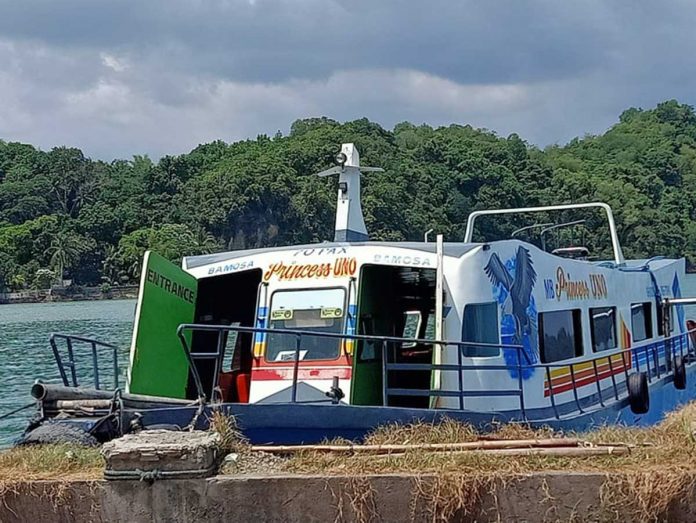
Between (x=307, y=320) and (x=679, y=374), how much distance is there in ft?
22.2

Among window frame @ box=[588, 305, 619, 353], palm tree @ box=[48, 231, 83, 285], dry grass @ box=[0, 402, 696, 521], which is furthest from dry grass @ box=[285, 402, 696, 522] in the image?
palm tree @ box=[48, 231, 83, 285]

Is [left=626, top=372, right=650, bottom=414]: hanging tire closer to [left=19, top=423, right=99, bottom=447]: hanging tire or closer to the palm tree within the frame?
[left=19, top=423, right=99, bottom=447]: hanging tire

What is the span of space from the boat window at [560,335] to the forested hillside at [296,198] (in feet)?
183

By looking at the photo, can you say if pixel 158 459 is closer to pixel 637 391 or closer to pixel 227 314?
pixel 227 314

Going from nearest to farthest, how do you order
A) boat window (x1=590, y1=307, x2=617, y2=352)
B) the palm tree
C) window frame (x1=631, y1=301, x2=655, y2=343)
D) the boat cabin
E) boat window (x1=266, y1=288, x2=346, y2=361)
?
the boat cabin < boat window (x1=266, y1=288, x2=346, y2=361) < boat window (x1=590, y1=307, x2=617, y2=352) < window frame (x1=631, y1=301, x2=655, y2=343) < the palm tree

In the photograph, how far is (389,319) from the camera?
11891 mm

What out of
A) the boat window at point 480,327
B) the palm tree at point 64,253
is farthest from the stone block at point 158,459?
the palm tree at point 64,253

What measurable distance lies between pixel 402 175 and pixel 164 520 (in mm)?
86901

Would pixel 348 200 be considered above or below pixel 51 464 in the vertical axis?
above

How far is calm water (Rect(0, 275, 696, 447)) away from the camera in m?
23.2

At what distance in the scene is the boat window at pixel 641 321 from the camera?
15.1 m

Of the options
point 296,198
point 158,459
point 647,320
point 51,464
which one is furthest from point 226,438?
point 296,198

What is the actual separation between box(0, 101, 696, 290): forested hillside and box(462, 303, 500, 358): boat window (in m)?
58.1

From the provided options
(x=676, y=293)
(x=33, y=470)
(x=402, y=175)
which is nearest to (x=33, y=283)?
(x=402, y=175)
